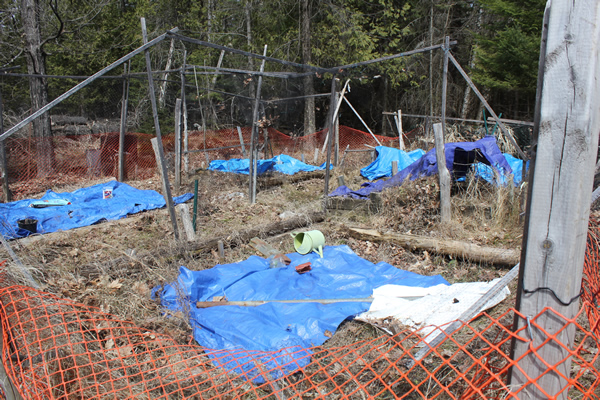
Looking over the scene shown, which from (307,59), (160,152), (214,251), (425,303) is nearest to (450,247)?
(425,303)

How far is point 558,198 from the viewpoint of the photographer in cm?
136

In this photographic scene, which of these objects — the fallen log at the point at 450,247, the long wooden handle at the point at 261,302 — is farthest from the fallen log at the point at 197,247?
the fallen log at the point at 450,247

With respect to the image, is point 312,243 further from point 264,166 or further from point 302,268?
point 264,166

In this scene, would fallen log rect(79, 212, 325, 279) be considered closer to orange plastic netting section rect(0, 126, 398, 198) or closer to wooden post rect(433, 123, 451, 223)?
wooden post rect(433, 123, 451, 223)

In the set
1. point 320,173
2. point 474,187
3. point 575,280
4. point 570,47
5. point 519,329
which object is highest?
point 570,47

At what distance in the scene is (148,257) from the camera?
186 inches

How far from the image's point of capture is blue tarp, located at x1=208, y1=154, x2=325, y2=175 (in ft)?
34.3

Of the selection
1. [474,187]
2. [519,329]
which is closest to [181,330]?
[519,329]

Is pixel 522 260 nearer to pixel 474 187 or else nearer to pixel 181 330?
pixel 181 330

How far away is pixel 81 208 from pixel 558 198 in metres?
7.74

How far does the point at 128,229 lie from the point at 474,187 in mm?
5754

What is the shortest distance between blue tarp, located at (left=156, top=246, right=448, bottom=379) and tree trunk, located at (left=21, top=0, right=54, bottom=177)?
296 inches

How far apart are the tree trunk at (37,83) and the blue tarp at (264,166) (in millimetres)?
4035

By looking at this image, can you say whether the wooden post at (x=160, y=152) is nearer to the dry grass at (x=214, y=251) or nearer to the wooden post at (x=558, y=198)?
the dry grass at (x=214, y=251)
